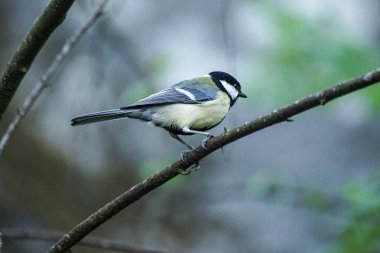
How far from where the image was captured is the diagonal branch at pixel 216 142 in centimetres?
145

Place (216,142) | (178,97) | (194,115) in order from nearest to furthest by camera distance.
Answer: (216,142) < (194,115) < (178,97)

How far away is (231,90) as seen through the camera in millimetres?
2900

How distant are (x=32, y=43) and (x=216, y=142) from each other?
684 millimetres

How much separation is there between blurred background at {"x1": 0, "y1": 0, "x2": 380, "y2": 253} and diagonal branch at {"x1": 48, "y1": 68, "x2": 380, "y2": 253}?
7.75 ft

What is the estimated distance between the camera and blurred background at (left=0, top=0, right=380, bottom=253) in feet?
15.8

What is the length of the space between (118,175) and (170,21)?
1.72 meters

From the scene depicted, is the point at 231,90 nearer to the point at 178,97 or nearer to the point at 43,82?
the point at 178,97

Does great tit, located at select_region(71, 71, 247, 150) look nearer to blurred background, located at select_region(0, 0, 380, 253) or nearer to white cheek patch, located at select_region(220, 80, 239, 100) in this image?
white cheek patch, located at select_region(220, 80, 239, 100)

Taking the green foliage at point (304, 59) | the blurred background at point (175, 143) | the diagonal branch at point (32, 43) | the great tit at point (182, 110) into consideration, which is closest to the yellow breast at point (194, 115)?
Answer: the great tit at point (182, 110)

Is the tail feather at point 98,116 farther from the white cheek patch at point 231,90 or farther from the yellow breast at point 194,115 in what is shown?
the white cheek patch at point 231,90

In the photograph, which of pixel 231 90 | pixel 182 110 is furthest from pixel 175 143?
pixel 182 110

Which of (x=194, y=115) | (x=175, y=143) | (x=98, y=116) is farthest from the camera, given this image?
(x=175, y=143)

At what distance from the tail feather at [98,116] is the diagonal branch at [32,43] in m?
0.25

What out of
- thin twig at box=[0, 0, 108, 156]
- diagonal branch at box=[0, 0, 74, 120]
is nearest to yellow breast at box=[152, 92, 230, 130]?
thin twig at box=[0, 0, 108, 156]
